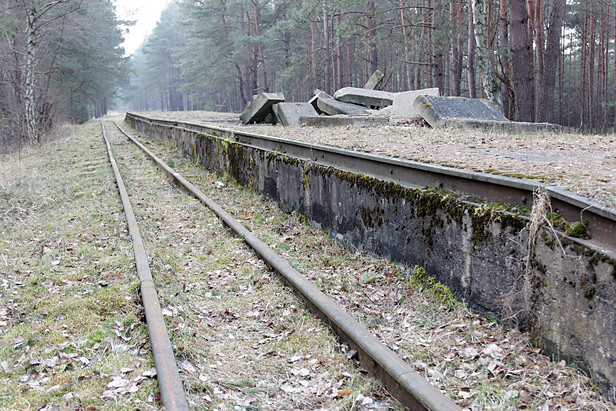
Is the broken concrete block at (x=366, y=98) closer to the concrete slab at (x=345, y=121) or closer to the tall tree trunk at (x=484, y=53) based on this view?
the tall tree trunk at (x=484, y=53)

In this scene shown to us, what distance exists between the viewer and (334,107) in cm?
1555

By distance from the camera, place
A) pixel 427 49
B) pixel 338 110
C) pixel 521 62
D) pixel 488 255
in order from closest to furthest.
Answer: pixel 488 255, pixel 521 62, pixel 338 110, pixel 427 49

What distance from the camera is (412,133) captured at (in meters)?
9.07

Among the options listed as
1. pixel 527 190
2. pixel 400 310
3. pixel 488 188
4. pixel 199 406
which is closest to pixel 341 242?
pixel 400 310

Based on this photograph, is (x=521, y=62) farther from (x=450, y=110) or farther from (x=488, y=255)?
(x=488, y=255)

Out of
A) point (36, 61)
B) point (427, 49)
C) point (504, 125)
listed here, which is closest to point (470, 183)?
point (504, 125)

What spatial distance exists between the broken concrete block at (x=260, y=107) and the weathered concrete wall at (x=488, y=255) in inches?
349

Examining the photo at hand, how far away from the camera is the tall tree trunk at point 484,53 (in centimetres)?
1419

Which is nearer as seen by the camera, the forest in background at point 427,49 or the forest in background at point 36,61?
the forest in background at point 427,49

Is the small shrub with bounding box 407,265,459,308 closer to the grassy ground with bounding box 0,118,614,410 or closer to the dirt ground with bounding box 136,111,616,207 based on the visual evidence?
the grassy ground with bounding box 0,118,614,410

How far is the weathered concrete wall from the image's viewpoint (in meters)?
2.95

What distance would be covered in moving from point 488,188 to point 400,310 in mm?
1376

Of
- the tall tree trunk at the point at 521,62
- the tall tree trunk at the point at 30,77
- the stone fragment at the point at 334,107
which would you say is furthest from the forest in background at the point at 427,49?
the tall tree trunk at the point at 30,77

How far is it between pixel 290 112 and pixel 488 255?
1122 centimetres
